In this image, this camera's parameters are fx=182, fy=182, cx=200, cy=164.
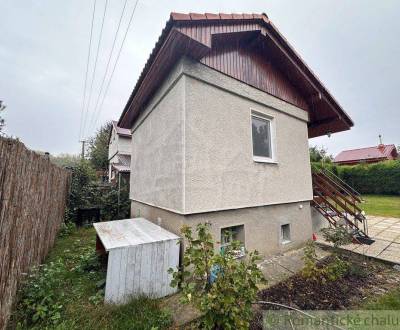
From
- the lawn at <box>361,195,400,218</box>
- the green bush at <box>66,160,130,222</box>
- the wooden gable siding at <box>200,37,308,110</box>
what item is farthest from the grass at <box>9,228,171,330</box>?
the lawn at <box>361,195,400,218</box>

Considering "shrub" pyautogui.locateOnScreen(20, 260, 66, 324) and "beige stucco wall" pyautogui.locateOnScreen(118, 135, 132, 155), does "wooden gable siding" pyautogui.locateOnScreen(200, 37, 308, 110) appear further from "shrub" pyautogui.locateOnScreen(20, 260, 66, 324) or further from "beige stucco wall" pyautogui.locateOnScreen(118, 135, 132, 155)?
"beige stucco wall" pyautogui.locateOnScreen(118, 135, 132, 155)

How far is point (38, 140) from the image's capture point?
21.9 m

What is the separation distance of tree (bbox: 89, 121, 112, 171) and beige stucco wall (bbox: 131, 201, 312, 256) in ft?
73.0

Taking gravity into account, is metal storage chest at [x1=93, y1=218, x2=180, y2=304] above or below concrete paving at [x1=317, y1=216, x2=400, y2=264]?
above

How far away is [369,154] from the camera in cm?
3155

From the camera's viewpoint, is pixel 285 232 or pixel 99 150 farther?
pixel 99 150

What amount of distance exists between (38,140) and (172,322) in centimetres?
2750

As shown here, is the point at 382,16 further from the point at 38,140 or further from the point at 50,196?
the point at 38,140

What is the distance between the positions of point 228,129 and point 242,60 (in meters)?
2.25

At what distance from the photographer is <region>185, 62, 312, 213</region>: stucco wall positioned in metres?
4.02

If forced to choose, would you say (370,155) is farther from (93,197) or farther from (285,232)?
(93,197)

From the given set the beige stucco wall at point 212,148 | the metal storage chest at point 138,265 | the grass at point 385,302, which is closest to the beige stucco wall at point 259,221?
the beige stucco wall at point 212,148

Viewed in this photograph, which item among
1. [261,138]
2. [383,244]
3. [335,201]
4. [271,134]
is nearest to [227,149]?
[261,138]

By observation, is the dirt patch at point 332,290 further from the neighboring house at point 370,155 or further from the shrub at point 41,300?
the neighboring house at point 370,155
